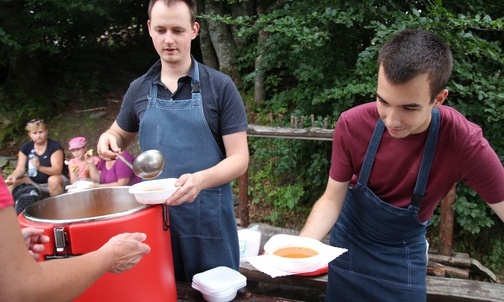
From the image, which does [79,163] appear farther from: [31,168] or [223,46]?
[223,46]

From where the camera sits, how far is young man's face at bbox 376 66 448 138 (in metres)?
1.36

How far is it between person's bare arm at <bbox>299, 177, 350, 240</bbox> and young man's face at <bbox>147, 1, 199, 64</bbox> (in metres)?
0.86

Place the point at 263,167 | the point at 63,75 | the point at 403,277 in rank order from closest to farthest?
the point at 403,277, the point at 263,167, the point at 63,75

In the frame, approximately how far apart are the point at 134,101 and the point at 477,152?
142 cm

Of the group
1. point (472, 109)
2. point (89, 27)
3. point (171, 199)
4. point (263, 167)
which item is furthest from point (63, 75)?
point (171, 199)

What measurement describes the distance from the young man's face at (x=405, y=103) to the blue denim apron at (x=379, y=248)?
0.21 metres

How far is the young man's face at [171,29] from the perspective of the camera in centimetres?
168

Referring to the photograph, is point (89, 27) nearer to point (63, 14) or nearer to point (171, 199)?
point (63, 14)

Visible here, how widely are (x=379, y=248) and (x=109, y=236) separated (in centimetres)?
112

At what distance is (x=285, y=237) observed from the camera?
4.66 feet

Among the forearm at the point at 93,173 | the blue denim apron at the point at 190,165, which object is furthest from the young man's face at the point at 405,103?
the forearm at the point at 93,173

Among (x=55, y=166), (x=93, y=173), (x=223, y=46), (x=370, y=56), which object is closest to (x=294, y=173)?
(x=370, y=56)

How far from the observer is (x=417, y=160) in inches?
63.4

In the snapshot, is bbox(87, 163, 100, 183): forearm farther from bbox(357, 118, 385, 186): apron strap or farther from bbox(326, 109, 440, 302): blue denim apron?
bbox(357, 118, 385, 186): apron strap
